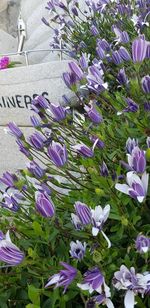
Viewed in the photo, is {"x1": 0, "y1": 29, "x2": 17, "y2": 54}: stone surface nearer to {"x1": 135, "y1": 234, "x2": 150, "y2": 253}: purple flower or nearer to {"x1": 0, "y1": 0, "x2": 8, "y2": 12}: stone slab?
{"x1": 0, "y1": 0, "x2": 8, "y2": 12}: stone slab

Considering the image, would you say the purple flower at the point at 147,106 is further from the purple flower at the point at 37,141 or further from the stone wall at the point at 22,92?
the stone wall at the point at 22,92

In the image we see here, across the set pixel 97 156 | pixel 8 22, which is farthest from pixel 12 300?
pixel 8 22

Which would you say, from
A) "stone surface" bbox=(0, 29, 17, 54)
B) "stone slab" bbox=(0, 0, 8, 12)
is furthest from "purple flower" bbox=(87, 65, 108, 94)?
"stone slab" bbox=(0, 0, 8, 12)

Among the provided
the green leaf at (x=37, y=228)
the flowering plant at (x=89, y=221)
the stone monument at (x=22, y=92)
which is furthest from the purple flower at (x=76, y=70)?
the stone monument at (x=22, y=92)

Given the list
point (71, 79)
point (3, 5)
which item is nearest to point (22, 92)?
point (71, 79)

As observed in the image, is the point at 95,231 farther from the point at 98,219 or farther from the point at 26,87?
the point at 26,87

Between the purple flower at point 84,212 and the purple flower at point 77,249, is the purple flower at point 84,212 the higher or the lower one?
the higher one

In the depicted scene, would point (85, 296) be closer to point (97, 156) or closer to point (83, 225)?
point (83, 225)
